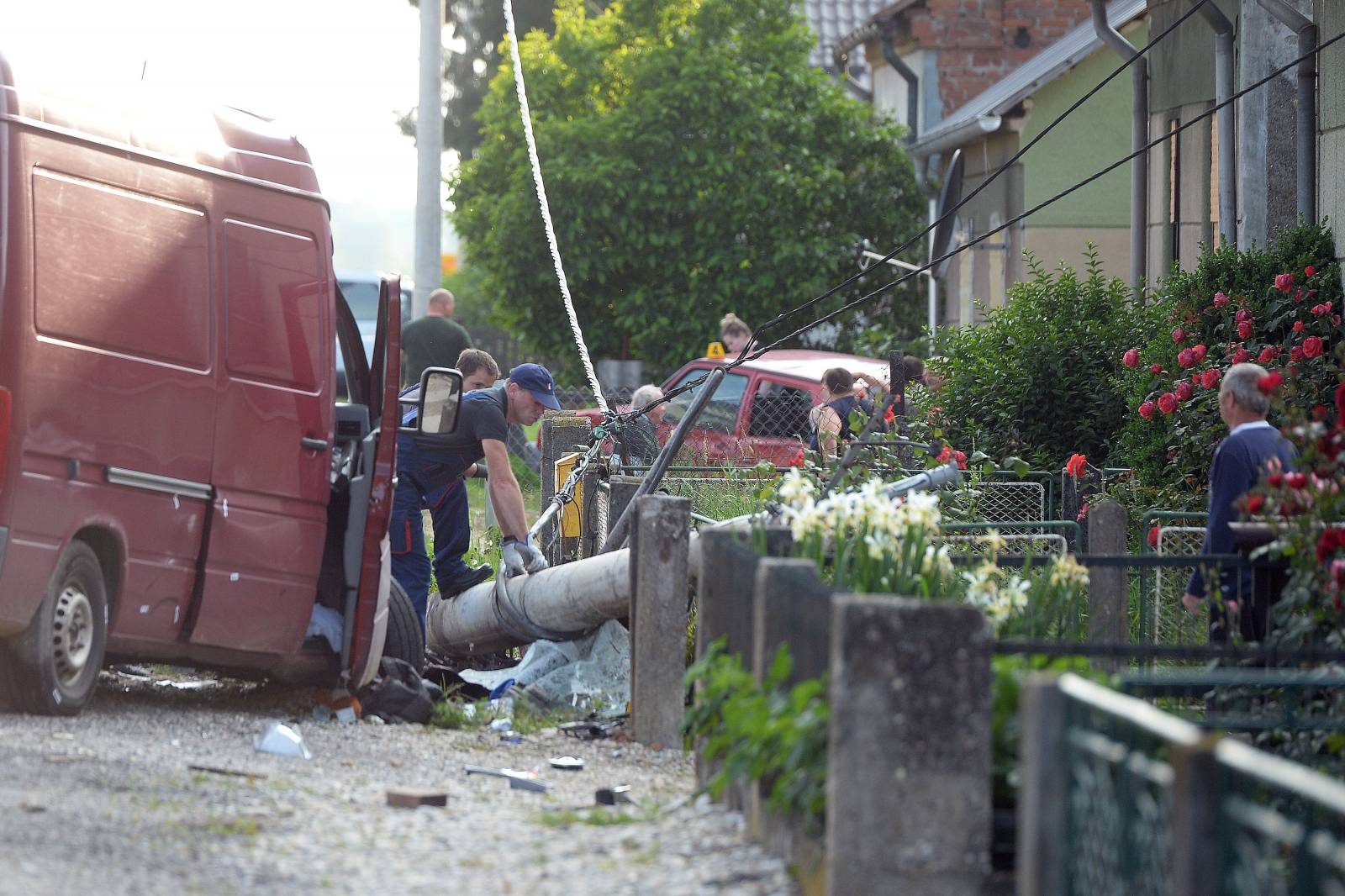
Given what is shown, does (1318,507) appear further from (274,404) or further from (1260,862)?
(274,404)

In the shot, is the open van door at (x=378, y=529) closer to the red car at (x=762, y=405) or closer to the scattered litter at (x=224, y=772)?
the scattered litter at (x=224, y=772)

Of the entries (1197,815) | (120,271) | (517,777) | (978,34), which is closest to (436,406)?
(120,271)

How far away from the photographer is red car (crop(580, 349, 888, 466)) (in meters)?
15.4

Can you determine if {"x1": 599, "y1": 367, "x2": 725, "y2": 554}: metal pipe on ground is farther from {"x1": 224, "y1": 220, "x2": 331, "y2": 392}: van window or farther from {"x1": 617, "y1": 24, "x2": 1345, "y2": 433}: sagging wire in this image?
{"x1": 224, "y1": 220, "x2": 331, "y2": 392}: van window

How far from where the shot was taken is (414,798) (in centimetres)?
645

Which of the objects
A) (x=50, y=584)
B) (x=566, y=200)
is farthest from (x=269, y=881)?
(x=566, y=200)

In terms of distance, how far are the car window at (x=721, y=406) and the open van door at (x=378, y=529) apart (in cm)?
749

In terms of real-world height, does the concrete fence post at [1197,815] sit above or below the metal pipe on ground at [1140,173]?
below

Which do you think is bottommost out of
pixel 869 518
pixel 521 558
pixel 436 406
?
pixel 521 558

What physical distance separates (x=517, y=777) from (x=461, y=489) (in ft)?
12.0

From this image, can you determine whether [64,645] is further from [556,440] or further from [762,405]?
[762,405]

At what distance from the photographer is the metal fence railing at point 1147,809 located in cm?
324

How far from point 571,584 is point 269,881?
4.28m

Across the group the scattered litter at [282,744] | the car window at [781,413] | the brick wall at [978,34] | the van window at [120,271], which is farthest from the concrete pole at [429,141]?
the brick wall at [978,34]
